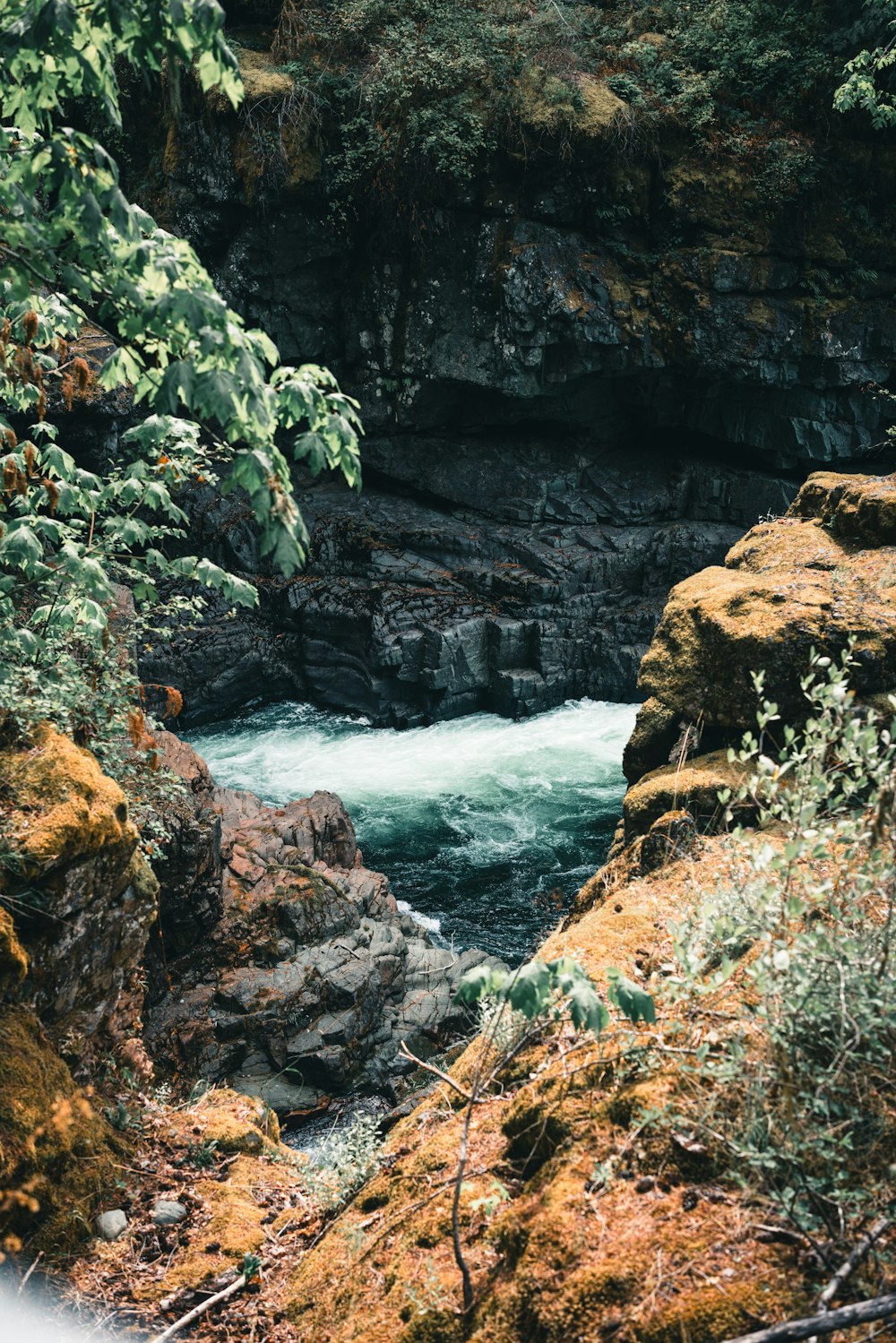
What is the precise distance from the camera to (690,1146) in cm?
246

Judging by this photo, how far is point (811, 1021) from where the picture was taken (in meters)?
2.43

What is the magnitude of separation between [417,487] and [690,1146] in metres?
18.7

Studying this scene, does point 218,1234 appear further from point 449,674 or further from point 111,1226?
point 449,674

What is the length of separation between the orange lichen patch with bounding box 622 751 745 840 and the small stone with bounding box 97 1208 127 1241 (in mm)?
3354

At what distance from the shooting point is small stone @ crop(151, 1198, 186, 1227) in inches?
143

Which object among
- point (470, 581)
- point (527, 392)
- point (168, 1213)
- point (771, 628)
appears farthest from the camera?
point (470, 581)

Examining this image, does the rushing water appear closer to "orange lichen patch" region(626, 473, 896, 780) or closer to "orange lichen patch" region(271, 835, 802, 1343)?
"orange lichen patch" region(626, 473, 896, 780)

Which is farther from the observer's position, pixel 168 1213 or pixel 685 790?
pixel 685 790

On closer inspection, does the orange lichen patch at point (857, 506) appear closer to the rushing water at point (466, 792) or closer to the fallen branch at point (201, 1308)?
the fallen branch at point (201, 1308)

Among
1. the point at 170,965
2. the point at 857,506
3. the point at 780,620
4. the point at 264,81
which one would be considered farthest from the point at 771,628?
the point at 264,81

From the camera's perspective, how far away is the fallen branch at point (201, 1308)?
9.80ft

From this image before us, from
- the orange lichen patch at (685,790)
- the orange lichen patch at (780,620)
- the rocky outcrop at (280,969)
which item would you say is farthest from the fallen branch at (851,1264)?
the rocky outcrop at (280,969)

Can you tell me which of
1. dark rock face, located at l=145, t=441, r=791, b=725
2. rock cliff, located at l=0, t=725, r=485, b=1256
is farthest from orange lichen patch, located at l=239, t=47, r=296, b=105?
rock cliff, located at l=0, t=725, r=485, b=1256

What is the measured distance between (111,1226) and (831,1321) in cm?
285
